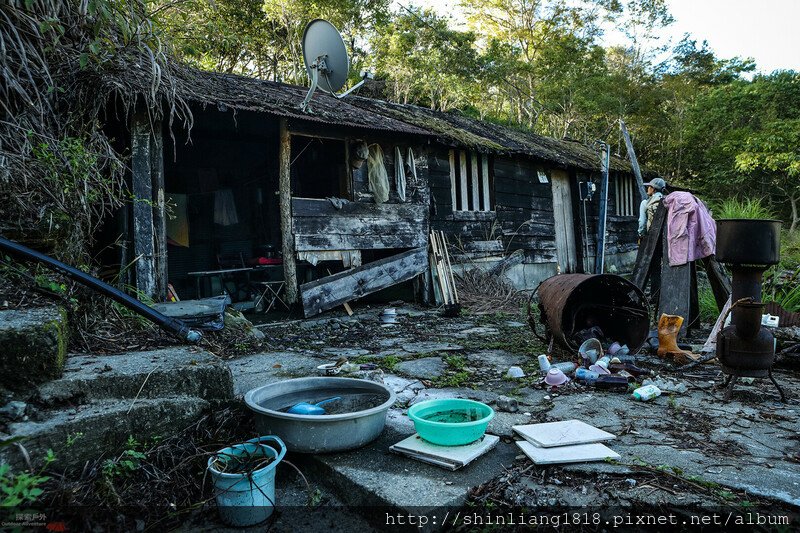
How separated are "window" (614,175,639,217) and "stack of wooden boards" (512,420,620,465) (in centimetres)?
1400

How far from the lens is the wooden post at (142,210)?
5.84 metres

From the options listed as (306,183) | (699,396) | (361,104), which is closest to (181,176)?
(306,183)

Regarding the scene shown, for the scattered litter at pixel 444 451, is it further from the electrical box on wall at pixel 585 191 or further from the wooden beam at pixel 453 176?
the electrical box on wall at pixel 585 191

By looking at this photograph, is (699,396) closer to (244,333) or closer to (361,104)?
(244,333)

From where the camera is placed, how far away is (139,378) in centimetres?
247

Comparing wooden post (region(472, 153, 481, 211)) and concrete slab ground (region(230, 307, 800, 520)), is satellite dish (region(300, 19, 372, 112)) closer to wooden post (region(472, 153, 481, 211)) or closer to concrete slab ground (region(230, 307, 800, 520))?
concrete slab ground (region(230, 307, 800, 520))

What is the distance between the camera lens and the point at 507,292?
952 centimetres

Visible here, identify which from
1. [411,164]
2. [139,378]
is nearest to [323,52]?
[411,164]

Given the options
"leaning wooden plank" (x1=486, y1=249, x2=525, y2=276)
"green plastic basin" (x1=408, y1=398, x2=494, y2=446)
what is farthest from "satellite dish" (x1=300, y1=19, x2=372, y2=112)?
"leaning wooden plank" (x1=486, y1=249, x2=525, y2=276)

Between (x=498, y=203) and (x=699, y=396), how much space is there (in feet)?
25.3

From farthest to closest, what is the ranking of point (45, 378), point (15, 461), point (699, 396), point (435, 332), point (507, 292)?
point (507, 292) < point (435, 332) < point (699, 396) < point (45, 378) < point (15, 461)

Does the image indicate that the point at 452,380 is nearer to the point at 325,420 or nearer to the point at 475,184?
the point at 325,420

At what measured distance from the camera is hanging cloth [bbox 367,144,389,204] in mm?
8156

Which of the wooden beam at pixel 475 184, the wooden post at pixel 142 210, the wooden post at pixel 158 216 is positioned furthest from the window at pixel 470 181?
the wooden post at pixel 142 210
